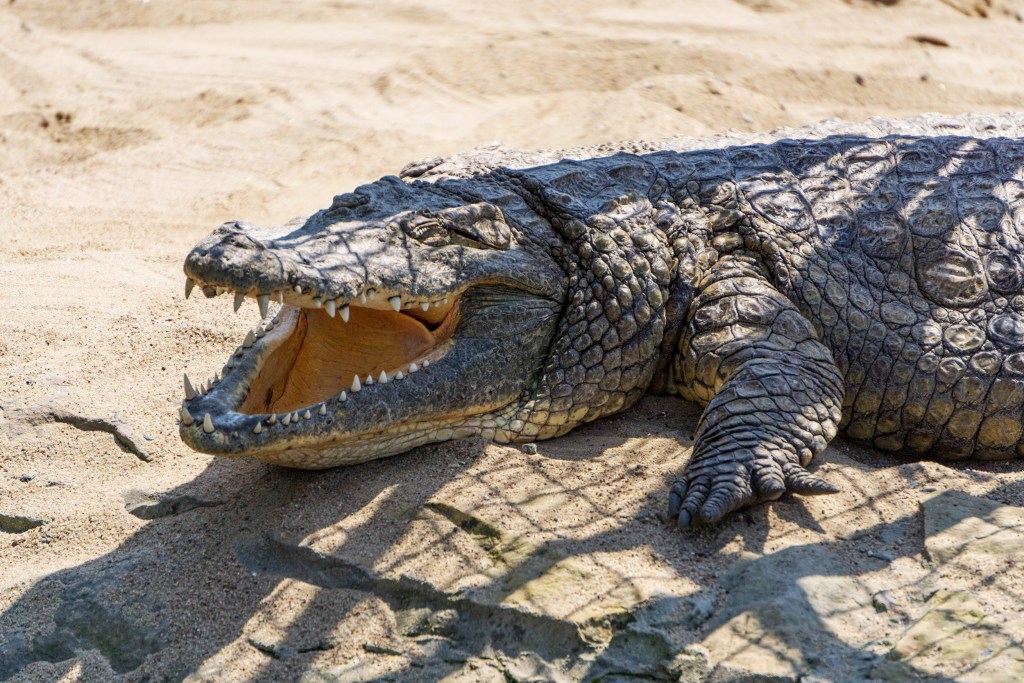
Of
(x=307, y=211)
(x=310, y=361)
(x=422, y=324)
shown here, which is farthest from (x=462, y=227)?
(x=307, y=211)

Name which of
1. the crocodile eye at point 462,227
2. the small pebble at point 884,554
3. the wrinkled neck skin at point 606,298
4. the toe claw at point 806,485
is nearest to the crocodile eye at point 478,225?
the crocodile eye at point 462,227

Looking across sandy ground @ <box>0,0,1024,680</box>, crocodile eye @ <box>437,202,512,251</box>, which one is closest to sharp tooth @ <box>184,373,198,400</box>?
sandy ground @ <box>0,0,1024,680</box>

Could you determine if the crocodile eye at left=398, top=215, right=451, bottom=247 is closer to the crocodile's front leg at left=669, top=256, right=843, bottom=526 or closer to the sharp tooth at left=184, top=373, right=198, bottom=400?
the sharp tooth at left=184, top=373, right=198, bottom=400

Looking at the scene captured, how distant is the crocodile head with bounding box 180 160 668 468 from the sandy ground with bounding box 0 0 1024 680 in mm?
218

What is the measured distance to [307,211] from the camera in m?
6.62

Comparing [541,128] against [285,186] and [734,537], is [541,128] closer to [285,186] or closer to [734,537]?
[285,186]

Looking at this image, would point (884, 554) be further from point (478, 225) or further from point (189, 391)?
point (189, 391)

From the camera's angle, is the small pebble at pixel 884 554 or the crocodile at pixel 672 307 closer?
the small pebble at pixel 884 554

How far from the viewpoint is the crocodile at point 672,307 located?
3.70 m

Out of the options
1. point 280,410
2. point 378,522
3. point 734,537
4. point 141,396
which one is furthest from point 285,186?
point 734,537

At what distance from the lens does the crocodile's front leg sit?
3.52 metres

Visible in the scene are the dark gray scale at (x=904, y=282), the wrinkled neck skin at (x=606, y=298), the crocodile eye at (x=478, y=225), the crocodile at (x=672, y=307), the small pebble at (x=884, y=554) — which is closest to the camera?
the small pebble at (x=884, y=554)

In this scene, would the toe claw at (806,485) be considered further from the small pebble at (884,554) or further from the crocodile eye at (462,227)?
the crocodile eye at (462,227)

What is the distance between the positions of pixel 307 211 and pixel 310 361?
2816mm
